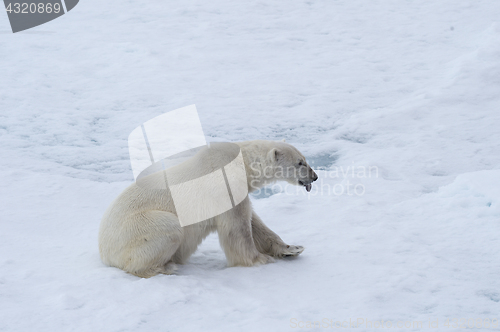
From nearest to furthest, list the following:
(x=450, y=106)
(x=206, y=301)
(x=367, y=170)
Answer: (x=206, y=301), (x=367, y=170), (x=450, y=106)

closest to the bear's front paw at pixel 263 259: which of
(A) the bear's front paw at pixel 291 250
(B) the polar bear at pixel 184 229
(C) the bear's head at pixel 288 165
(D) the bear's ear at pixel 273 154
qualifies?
(B) the polar bear at pixel 184 229

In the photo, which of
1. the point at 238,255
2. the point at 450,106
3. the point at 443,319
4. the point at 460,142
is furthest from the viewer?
the point at 450,106

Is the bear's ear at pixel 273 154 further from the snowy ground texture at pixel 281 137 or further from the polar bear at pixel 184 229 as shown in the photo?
the snowy ground texture at pixel 281 137

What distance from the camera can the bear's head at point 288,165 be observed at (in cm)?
404

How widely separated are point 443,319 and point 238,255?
1.55m

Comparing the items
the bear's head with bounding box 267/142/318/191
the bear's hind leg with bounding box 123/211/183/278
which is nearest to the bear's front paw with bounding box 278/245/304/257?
the bear's head with bounding box 267/142/318/191

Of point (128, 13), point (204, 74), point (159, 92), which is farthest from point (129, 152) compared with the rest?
point (128, 13)

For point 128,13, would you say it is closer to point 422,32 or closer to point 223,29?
point 223,29

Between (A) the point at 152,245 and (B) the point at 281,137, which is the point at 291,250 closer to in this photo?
(A) the point at 152,245

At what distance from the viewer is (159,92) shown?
8.31m

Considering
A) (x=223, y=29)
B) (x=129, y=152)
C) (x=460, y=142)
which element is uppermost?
(x=223, y=29)

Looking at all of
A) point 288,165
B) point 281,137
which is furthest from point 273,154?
point 281,137

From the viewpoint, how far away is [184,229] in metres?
3.71

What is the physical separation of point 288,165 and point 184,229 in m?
1.03
